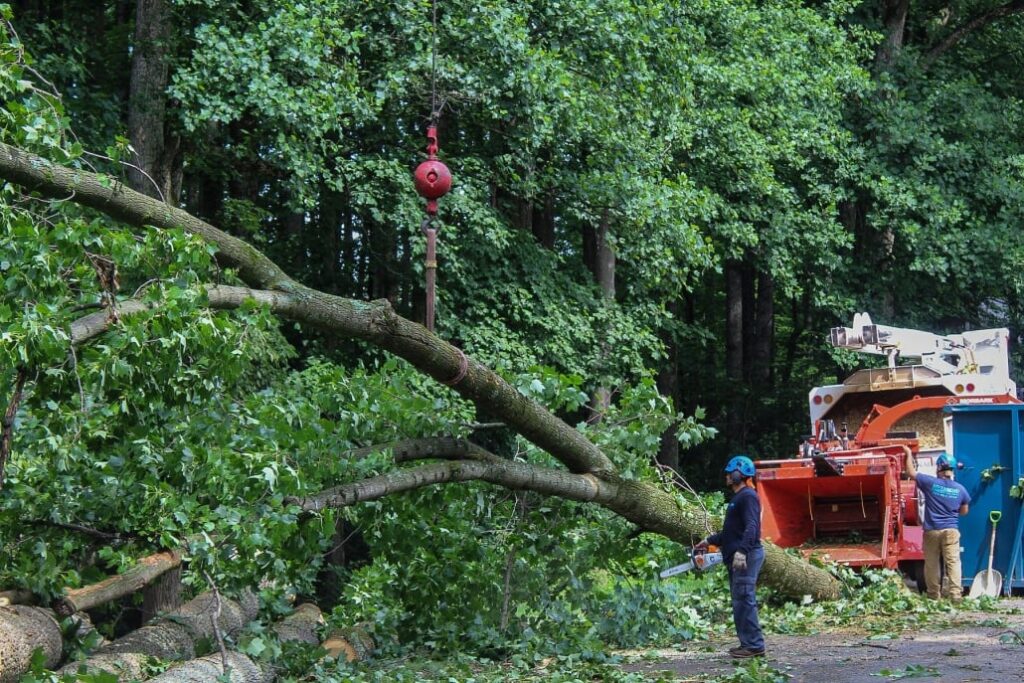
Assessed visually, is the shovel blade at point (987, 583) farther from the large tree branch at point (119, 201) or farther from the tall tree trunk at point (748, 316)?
the tall tree trunk at point (748, 316)

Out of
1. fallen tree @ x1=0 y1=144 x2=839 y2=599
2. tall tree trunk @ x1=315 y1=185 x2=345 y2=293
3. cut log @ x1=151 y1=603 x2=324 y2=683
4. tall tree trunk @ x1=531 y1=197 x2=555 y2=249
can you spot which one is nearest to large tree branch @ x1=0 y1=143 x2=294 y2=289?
fallen tree @ x1=0 y1=144 x2=839 y2=599

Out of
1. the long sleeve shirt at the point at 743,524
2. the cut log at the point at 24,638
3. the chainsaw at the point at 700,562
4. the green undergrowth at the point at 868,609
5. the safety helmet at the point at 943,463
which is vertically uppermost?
the safety helmet at the point at 943,463

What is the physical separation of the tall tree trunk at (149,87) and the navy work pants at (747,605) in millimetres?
8090

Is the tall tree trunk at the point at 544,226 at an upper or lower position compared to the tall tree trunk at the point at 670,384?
upper

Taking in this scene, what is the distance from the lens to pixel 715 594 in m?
12.7

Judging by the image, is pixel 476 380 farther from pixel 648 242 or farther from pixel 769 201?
pixel 769 201

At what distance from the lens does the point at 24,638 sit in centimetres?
813

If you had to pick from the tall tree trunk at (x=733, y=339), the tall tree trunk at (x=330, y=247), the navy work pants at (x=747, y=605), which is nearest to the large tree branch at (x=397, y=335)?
the navy work pants at (x=747, y=605)

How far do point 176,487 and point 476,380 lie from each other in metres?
2.19

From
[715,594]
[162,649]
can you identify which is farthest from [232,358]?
[715,594]

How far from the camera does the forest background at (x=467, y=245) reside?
688cm

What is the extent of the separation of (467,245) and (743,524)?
7791 mm

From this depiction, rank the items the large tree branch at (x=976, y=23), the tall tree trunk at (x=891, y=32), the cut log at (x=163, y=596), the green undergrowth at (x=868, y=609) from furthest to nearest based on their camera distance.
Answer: the large tree branch at (x=976, y=23) → the tall tree trunk at (x=891, y=32) → the cut log at (x=163, y=596) → the green undergrowth at (x=868, y=609)

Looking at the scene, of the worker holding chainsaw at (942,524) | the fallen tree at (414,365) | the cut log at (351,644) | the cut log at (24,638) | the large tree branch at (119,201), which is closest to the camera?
the large tree branch at (119,201)
